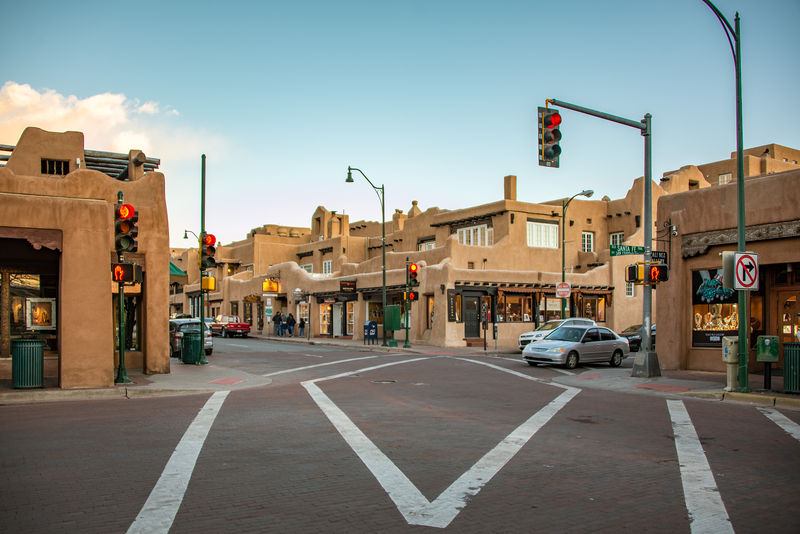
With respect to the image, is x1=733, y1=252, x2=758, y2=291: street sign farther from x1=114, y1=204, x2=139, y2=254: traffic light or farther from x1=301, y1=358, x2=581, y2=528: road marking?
x1=114, y1=204, x2=139, y2=254: traffic light

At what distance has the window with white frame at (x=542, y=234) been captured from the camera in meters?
44.2

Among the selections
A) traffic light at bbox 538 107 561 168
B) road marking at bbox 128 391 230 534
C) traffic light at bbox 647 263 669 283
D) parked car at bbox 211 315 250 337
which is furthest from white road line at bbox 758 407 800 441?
parked car at bbox 211 315 250 337

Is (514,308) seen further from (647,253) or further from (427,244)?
(647,253)

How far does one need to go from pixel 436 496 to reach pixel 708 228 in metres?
15.8

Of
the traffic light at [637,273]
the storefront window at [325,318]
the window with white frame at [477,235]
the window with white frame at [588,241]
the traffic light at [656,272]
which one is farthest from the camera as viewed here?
the window with white frame at [588,241]

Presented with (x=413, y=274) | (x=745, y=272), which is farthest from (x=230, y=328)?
(x=745, y=272)

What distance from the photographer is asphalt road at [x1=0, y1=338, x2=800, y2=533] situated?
240 inches

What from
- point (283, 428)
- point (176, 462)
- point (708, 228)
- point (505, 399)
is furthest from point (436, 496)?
point (708, 228)

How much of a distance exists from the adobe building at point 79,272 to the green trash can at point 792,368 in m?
14.6

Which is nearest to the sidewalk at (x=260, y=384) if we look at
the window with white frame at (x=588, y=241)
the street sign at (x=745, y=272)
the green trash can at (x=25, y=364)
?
the green trash can at (x=25, y=364)

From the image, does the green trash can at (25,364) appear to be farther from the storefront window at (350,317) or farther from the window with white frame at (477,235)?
the window with white frame at (477,235)

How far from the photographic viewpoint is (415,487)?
279 inches

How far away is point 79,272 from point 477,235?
33390mm

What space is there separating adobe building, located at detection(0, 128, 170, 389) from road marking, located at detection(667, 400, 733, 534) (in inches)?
461
